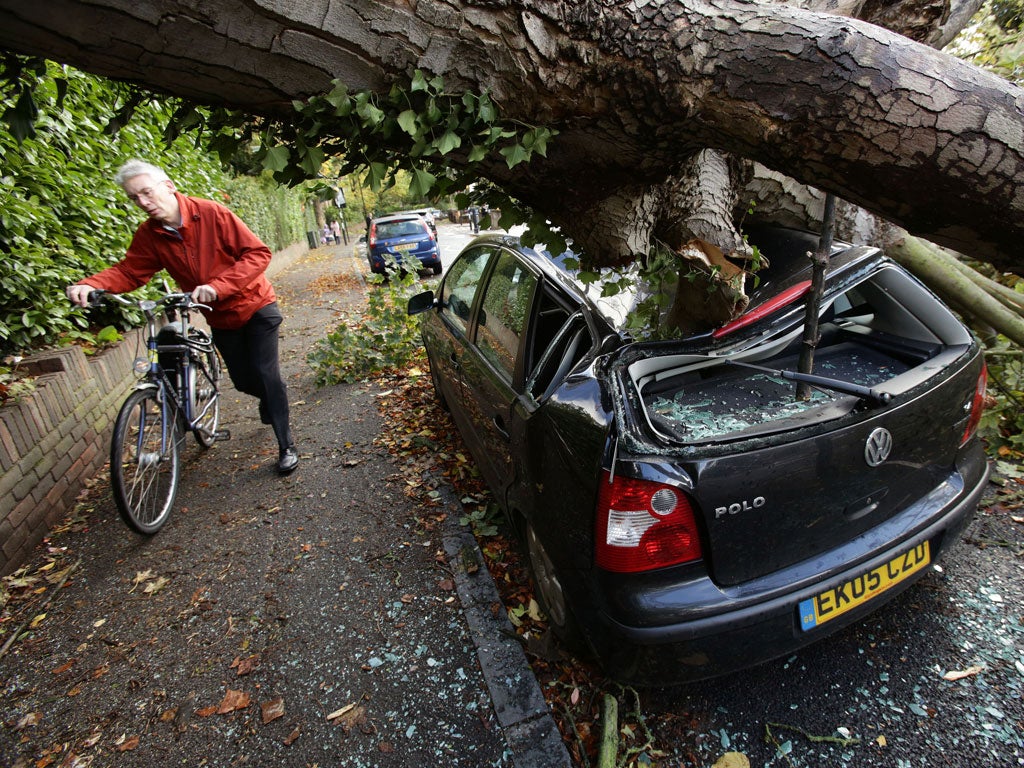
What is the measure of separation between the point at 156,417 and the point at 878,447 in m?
3.89

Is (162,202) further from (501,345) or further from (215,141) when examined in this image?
(501,345)

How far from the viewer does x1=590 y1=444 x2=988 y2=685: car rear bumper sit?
1.66 metres

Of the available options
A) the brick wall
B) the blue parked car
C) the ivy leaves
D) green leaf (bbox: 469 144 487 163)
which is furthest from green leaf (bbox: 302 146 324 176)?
the blue parked car

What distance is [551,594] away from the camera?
7.10ft

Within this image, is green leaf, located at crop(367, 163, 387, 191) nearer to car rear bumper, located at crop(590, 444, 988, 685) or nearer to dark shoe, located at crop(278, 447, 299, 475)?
car rear bumper, located at crop(590, 444, 988, 685)

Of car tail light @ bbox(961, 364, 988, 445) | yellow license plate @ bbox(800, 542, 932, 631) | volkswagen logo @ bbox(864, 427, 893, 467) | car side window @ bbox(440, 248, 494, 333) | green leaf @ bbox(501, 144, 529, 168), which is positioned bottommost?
yellow license plate @ bbox(800, 542, 932, 631)

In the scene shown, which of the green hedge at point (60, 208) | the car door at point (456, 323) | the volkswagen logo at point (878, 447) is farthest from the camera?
the green hedge at point (60, 208)

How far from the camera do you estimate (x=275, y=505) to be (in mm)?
3623

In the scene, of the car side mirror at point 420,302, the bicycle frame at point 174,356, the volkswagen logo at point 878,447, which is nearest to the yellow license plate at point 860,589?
the volkswagen logo at point 878,447

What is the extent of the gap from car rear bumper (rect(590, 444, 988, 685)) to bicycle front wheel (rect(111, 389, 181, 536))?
2.83 m

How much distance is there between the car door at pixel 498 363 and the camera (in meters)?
2.57

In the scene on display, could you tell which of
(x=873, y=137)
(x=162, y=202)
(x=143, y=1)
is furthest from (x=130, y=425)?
(x=873, y=137)

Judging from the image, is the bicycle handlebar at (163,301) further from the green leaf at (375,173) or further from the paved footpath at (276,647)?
the green leaf at (375,173)

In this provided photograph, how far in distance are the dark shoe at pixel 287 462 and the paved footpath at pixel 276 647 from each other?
0.23 metres
